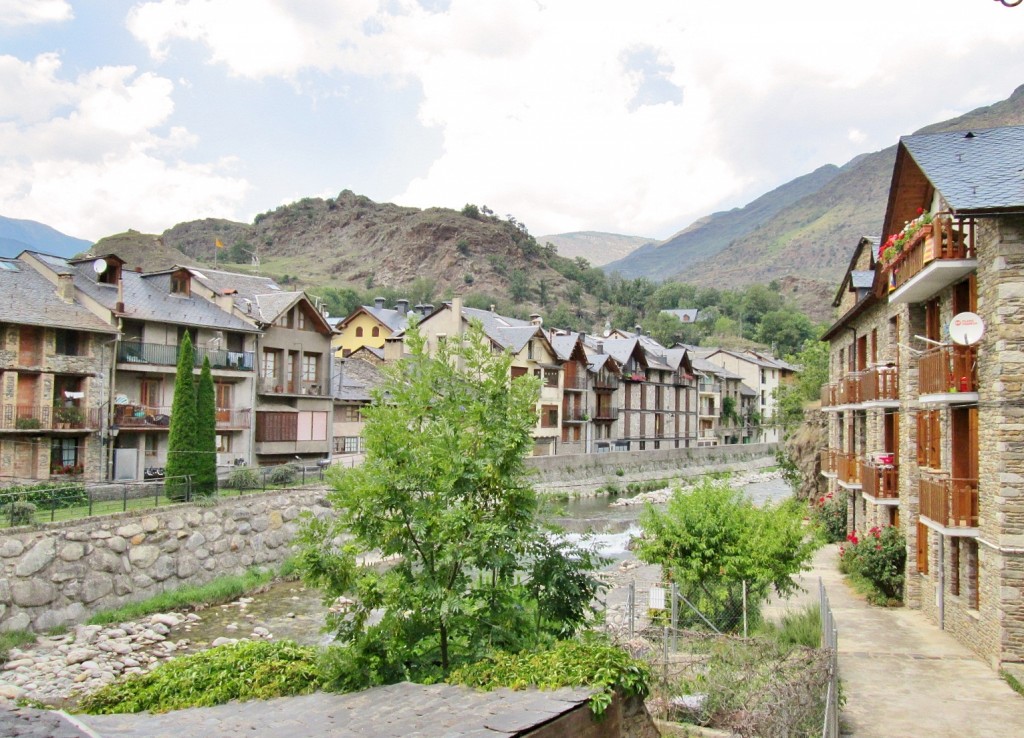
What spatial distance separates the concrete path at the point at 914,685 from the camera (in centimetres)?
1239

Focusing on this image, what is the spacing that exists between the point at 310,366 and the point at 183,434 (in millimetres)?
13919

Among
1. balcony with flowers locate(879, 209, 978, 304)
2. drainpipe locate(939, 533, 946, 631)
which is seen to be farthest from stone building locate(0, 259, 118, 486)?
drainpipe locate(939, 533, 946, 631)

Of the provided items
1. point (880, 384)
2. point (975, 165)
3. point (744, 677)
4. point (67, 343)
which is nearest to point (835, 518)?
point (880, 384)

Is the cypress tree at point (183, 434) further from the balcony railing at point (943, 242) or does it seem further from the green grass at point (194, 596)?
the balcony railing at point (943, 242)

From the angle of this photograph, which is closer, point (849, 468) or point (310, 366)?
point (849, 468)

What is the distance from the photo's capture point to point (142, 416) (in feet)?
110

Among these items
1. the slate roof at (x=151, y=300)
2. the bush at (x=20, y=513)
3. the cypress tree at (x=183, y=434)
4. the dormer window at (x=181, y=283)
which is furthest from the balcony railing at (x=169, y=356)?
the bush at (x=20, y=513)

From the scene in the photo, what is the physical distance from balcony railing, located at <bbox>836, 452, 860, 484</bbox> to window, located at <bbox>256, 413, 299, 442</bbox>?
81.4 feet

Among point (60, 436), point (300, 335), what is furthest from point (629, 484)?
point (60, 436)

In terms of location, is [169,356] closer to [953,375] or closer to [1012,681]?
[953,375]

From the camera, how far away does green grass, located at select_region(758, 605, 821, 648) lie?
53.4ft

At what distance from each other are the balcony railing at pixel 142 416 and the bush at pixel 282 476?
4.44 meters

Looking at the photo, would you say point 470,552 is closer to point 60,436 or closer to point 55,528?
point 55,528

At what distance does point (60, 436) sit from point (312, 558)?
25372 millimetres
